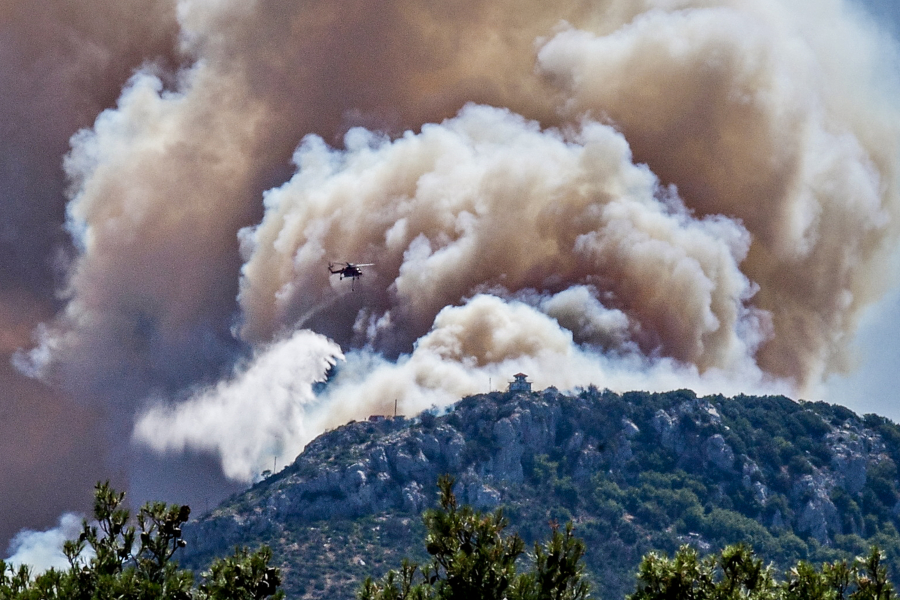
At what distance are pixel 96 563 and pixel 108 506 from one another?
2.95 metres

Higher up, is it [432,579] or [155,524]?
[155,524]

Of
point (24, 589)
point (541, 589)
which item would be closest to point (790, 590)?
point (541, 589)

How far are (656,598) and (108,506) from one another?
28391 millimetres

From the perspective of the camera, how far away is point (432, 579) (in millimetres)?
74688

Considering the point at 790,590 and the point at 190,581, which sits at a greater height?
the point at 190,581

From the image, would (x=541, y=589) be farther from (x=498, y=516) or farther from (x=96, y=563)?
(x=96, y=563)

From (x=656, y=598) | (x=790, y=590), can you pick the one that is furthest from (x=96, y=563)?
(x=790, y=590)

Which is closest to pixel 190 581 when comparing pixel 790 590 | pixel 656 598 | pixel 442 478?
pixel 442 478

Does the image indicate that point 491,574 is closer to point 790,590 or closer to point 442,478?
point 442,478

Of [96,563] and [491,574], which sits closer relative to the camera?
[491,574]

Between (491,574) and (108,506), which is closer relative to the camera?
(491,574)

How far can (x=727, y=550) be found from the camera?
3024 inches

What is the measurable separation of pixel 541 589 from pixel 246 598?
14.7 meters

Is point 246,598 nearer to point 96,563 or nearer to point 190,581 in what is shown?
point 190,581
